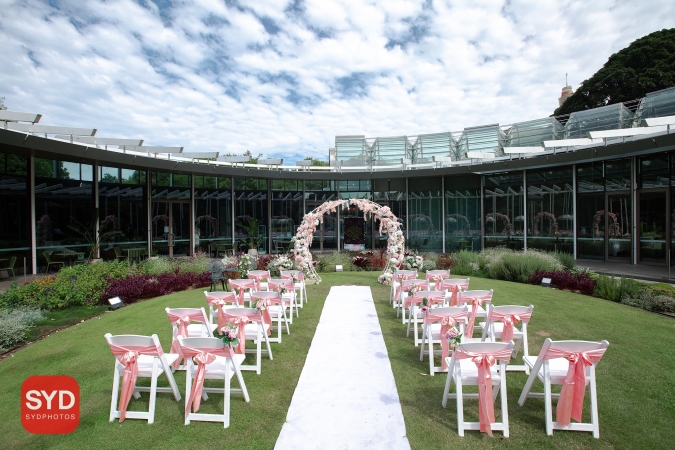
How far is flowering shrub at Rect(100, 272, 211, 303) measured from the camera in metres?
9.60

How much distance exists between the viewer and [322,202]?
846 inches

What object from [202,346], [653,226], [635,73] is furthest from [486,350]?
[635,73]

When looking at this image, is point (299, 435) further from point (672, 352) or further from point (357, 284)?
point (357, 284)

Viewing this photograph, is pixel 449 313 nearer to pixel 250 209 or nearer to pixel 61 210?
pixel 61 210

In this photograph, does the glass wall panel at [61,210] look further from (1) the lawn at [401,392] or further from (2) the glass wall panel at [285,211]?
(2) the glass wall panel at [285,211]

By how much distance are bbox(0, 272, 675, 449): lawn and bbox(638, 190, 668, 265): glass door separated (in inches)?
269

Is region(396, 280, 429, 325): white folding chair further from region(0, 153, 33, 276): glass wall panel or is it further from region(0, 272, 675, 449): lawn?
region(0, 153, 33, 276): glass wall panel

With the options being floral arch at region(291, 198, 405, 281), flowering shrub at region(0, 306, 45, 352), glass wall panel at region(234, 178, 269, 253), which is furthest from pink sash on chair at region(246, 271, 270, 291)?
glass wall panel at region(234, 178, 269, 253)

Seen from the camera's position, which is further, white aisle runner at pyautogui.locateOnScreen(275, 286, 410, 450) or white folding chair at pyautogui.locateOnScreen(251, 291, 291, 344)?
white folding chair at pyautogui.locateOnScreen(251, 291, 291, 344)

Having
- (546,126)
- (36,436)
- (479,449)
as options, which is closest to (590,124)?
(546,126)

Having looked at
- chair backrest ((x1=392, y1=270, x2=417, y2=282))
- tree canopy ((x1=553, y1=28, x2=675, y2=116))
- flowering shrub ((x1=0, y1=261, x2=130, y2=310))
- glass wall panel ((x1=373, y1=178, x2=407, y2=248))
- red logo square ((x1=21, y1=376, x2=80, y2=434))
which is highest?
tree canopy ((x1=553, y1=28, x2=675, y2=116))

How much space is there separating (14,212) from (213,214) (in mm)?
8261

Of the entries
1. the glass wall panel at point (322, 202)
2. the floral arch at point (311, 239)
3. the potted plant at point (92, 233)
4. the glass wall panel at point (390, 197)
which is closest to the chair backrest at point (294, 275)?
the floral arch at point (311, 239)

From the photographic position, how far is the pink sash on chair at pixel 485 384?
11.6ft
